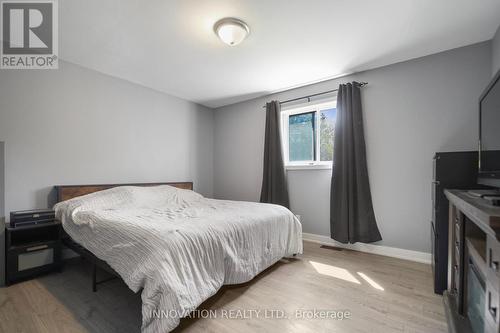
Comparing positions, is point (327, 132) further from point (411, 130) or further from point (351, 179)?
point (411, 130)

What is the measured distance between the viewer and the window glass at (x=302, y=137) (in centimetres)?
356

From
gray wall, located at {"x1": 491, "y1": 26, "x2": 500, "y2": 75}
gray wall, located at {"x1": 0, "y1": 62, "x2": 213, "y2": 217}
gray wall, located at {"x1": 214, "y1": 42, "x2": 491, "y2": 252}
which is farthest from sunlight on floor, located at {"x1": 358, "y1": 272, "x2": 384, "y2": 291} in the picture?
gray wall, located at {"x1": 0, "y1": 62, "x2": 213, "y2": 217}

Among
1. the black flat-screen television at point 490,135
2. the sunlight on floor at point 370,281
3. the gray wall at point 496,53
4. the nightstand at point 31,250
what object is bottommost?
the sunlight on floor at point 370,281

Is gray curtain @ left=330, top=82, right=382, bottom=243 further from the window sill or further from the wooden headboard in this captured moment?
the wooden headboard

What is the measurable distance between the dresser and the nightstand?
324 centimetres

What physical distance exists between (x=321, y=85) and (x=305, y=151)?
3.36 feet

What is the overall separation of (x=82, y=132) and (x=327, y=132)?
3.37 metres

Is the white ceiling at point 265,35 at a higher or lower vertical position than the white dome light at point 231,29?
higher

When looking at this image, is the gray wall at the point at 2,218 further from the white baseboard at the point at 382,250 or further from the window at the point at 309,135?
the white baseboard at the point at 382,250

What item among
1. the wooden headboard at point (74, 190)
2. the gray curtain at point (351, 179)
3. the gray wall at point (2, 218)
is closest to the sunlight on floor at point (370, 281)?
the gray curtain at point (351, 179)

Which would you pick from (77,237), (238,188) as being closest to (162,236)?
(77,237)

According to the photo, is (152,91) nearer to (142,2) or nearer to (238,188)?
(142,2)

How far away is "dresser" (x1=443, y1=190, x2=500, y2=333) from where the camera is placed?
793 mm

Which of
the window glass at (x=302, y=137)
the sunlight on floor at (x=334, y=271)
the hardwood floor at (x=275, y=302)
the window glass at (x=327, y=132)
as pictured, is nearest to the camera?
the hardwood floor at (x=275, y=302)
